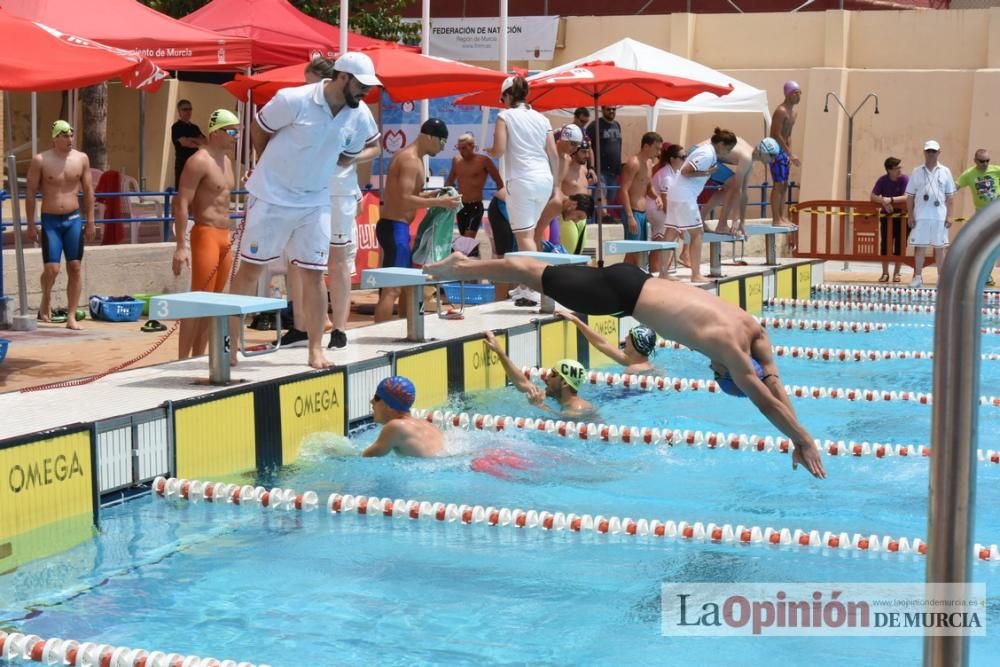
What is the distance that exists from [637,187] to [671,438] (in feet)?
19.2

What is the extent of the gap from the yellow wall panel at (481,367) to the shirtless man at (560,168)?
202 centimetres

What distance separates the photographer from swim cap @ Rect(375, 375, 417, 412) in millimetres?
6496

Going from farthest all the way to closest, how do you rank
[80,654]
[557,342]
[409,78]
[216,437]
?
[409,78] < [557,342] < [216,437] < [80,654]

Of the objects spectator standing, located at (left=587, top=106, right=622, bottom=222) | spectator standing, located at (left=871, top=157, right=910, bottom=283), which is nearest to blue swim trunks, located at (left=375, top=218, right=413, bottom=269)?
spectator standing, located at (left=587, top=106, right=622, bottom=222)

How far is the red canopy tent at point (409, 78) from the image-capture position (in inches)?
446

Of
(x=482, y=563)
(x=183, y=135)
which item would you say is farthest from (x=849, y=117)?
(x=482, y=563)

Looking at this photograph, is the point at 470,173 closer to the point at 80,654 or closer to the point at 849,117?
the point at 80,654

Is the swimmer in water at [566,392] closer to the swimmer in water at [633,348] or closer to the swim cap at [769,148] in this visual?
the swimmer in water at [633,348]

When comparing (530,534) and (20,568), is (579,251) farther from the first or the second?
(20,568)

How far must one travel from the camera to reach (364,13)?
64.8ft

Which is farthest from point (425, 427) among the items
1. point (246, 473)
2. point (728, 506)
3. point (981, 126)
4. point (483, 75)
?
point (981, 126)

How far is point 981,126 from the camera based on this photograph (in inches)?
722

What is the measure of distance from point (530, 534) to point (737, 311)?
1305mm

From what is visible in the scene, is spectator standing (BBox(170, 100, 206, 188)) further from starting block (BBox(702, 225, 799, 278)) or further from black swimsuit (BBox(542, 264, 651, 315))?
black swimsuit (BBox(542, 264, 651, 315))
